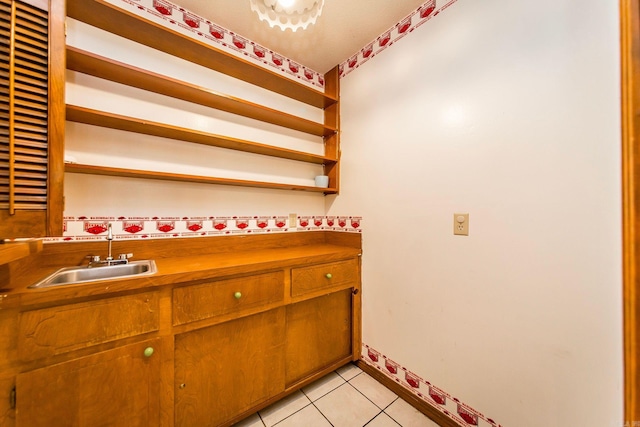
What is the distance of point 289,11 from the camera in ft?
3.76

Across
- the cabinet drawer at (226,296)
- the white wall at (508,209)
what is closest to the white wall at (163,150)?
the cabinet drawer at (226,296)

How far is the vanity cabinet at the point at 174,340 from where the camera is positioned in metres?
0.82

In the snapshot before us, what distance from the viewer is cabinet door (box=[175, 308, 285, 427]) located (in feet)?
3.65

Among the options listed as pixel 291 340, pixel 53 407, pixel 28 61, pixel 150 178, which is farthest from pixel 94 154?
pixel 291 340

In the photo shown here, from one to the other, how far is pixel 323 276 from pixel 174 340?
87cm

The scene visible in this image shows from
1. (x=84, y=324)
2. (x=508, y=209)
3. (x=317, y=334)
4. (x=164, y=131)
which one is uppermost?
(x=164, y=131)

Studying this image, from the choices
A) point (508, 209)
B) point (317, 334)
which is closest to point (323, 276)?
point (317, 334)

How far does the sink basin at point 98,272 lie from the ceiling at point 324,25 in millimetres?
1637

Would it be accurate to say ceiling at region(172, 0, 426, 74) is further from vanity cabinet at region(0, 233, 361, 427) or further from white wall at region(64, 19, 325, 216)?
vanity cabinet at region(0, 233, 361, 427)

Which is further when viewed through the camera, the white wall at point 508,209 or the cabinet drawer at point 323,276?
the cabinet drawer at point 323,276

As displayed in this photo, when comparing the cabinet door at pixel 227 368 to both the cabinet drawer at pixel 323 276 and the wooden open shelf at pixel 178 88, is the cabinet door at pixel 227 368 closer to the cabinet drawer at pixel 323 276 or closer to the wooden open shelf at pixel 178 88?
the cabinet drawer at pixel 323 276

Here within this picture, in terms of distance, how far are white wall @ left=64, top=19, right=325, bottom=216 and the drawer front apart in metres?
0.65

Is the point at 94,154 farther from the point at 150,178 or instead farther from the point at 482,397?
the point at 482,397

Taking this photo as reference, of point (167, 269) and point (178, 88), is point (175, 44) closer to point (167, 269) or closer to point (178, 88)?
point (178, 88)
